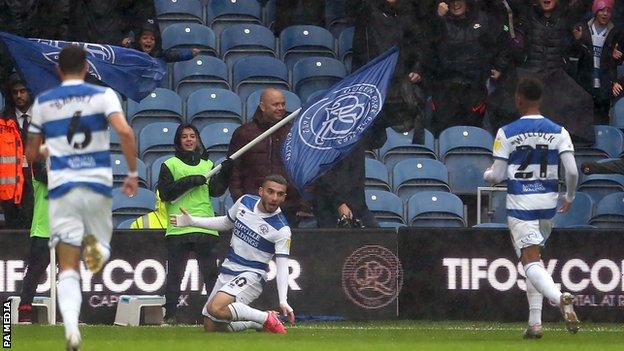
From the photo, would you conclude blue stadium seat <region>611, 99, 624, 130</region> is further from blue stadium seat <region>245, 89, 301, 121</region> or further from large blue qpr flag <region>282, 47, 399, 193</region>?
large blue qpr flag <region>282, 47, 399, 193</region>

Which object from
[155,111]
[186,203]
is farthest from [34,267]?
[155,111]

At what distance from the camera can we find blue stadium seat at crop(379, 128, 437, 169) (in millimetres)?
18297

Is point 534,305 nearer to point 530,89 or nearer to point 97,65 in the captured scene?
point 530,89

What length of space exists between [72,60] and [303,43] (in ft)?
30.9

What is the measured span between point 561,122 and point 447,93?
1.46 m

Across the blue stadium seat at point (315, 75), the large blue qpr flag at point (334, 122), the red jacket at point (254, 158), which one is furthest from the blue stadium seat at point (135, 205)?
the blue stadium seat at point (315, 75)

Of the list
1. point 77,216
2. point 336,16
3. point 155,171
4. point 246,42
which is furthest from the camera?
point 336,16

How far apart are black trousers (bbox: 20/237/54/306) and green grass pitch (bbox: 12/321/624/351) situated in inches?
15.0

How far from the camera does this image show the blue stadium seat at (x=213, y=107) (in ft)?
59.7

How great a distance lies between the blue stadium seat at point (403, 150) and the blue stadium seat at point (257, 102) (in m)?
1.21

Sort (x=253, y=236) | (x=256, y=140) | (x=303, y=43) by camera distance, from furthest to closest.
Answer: (x=303, y=43) < (x=256, y=140) < (x=253, y=236)

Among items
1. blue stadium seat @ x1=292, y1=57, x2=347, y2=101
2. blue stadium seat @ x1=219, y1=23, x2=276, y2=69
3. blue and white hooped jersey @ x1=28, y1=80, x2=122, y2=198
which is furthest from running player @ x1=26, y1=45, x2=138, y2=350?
blue stadium seat @ x1=219, y1=23, x2=276, y2=69

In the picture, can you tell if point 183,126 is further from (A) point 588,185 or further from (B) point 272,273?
(A) point 588,185

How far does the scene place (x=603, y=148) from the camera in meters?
18.9
